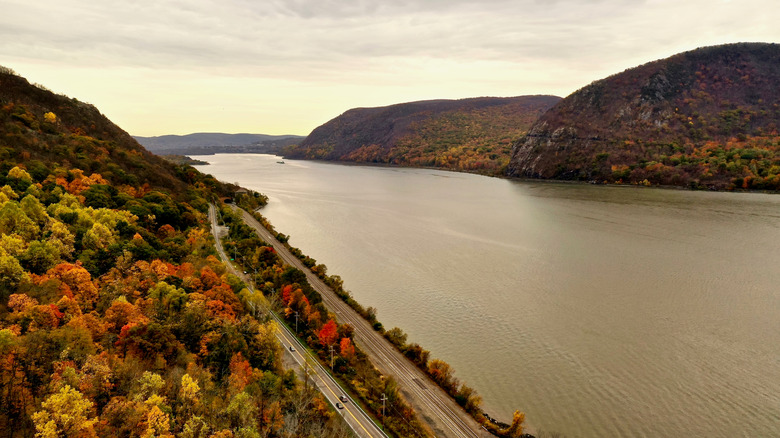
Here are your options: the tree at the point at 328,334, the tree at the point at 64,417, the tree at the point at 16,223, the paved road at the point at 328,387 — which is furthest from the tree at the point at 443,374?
the tree at the point at 16,223

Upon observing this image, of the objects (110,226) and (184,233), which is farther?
(184,233)

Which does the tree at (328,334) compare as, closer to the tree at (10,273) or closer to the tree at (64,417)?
the tree at (64,417)

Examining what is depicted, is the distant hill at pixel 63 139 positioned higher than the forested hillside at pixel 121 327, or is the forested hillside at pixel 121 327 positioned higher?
the distant hill at pixel 63 139

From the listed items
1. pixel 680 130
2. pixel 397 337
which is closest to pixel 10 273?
pixel 397 337

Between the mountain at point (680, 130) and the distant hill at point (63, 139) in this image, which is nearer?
the distant hill at point (63, 139)

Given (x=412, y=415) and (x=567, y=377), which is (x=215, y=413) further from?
(x=567, y=377)

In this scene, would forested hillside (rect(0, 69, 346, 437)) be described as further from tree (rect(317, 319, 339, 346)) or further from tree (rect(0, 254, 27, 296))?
tree (rect(317, 319, 339, 346))

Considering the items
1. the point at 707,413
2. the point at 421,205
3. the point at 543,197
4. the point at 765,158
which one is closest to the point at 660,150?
the point at 765,158
